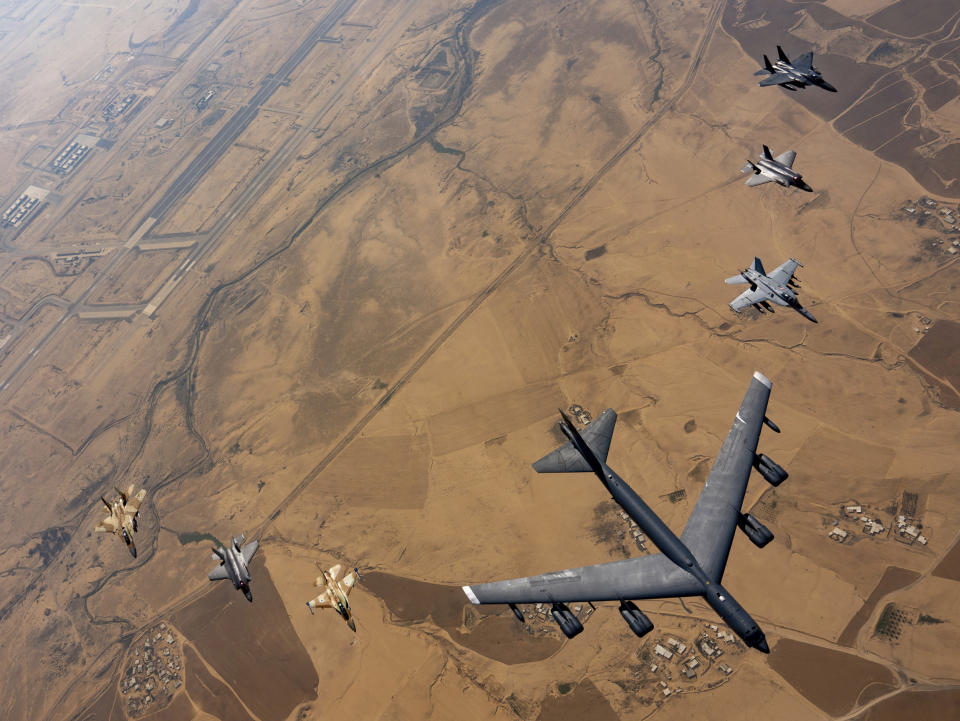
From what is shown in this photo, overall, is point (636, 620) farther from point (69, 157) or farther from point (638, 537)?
point (69, 157)

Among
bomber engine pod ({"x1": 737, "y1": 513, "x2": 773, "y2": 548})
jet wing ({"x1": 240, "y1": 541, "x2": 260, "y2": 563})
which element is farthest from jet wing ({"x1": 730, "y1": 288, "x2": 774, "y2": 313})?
jet wing ({"x1": 240, "y1": 541, "x2": 260, "y2": 563})

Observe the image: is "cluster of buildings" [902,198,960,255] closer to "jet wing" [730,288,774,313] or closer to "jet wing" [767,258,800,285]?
"jet wing" [767,258,800,285]

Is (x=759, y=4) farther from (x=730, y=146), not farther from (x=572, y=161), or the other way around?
(x=572, y=161)

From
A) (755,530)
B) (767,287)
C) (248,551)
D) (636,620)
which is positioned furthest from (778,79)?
(248,551)

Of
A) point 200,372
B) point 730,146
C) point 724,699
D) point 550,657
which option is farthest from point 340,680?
point 730,146

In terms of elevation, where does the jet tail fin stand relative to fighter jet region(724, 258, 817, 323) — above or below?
above
